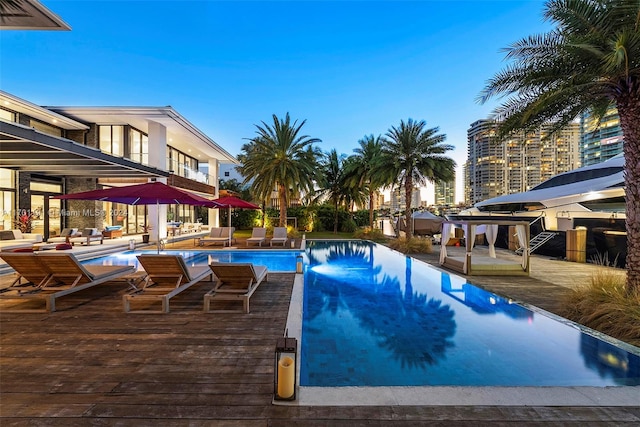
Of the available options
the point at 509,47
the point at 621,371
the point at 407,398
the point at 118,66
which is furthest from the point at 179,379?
the point at 118,66

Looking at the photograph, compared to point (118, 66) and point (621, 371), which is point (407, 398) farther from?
point (118, 66)

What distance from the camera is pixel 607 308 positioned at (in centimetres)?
539

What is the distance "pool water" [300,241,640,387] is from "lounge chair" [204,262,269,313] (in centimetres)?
142

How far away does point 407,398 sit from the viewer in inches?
117

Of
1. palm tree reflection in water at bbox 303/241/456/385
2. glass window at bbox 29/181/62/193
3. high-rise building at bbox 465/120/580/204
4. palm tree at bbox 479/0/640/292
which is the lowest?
palm tree reflection in water at bbox 303/241/456/385

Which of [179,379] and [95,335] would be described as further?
[95,335]

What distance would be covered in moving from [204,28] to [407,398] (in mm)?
32137

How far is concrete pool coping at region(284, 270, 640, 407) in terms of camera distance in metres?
2.91

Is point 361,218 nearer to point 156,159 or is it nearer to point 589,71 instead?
point 156,159

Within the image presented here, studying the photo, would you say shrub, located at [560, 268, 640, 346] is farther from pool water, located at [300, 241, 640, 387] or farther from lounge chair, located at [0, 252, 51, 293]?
lounge chair, located at [0, 252, 51, 293]

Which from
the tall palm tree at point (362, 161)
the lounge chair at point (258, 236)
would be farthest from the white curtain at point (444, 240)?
the tall palm tree at point (362, 161)

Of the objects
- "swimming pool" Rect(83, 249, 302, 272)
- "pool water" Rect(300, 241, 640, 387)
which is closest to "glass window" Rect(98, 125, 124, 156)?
"swimming pool" Rect(83, 249, 302, 272)

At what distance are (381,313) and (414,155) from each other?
43.3 feet

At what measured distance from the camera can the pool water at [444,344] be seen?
159 inches
